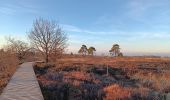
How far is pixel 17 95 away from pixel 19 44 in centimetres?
4901

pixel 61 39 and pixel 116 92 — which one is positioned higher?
pixel 61 39

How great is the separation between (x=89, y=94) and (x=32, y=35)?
2951 centimetres

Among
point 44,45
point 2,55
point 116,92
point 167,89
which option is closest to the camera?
point 116,92

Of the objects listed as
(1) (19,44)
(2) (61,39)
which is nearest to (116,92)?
(2) (61,39)

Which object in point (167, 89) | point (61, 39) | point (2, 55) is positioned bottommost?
point (167, 89)

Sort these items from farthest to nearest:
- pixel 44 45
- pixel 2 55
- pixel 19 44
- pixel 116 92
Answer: pixel 19 44 < pixel 44 45 < pixel 2 55 < pixel 116 92

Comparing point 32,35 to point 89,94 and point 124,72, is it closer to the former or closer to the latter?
point 124,72

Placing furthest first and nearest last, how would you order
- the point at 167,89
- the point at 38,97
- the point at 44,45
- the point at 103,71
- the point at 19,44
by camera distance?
the point at 19,44 → the point at 44,45 → the point at 103,71 → the point at 167,89 → the point at 38,97

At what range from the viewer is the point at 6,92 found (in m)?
13.4

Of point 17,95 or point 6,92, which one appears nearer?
point 17,95

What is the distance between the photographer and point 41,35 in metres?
41.2

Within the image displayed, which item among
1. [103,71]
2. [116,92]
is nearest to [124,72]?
[103,71]

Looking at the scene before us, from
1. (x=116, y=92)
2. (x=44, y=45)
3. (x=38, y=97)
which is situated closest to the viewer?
(x=38, y=97)

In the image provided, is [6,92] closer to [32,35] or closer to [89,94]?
[89,94]
